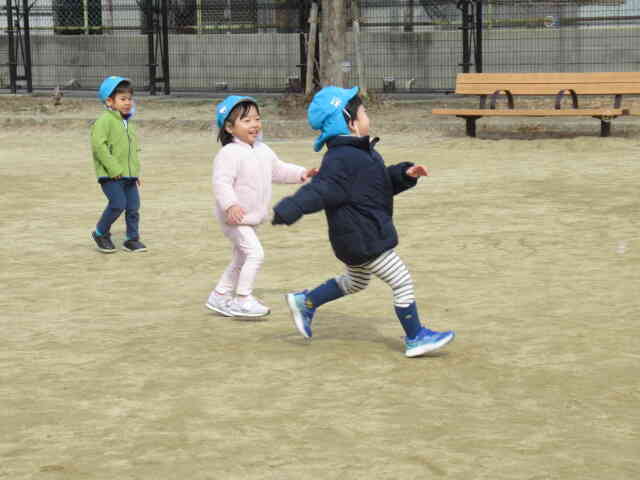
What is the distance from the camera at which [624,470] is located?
4.26 metres

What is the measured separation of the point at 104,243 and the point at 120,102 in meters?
1.11

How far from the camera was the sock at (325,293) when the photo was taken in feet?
20.2

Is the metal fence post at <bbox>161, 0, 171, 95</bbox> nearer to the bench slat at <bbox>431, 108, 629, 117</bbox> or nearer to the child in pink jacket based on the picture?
the bench slat at <bbox>431, 108, 629, 117</bbox>

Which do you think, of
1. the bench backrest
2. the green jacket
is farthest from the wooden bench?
the green jacket

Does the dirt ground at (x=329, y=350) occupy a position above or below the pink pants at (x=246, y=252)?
below

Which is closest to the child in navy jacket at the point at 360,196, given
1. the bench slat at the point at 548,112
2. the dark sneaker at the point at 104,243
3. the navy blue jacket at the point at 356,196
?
the navy blue jacket at the point at 356,196

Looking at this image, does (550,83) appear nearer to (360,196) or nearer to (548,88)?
(548,88)

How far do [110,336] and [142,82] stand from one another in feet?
57.6

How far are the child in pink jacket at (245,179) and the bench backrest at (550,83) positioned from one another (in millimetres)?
10600

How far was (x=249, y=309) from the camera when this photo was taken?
6.81 meters

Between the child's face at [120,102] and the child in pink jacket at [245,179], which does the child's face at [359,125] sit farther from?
the child's face at [120,102]

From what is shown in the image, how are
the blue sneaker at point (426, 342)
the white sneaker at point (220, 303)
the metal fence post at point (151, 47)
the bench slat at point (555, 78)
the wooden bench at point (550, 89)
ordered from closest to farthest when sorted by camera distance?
the blue sneaker at point (426, 342) → the white sneaker at point (220, 303) → the wooden bench at point (550, 89) → the bench slat at point (555, 78) → the metal fence post at point (151, 47)

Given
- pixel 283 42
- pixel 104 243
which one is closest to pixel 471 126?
pixel 283 42

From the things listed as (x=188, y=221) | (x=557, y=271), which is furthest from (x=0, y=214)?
(x=557, y=271)
